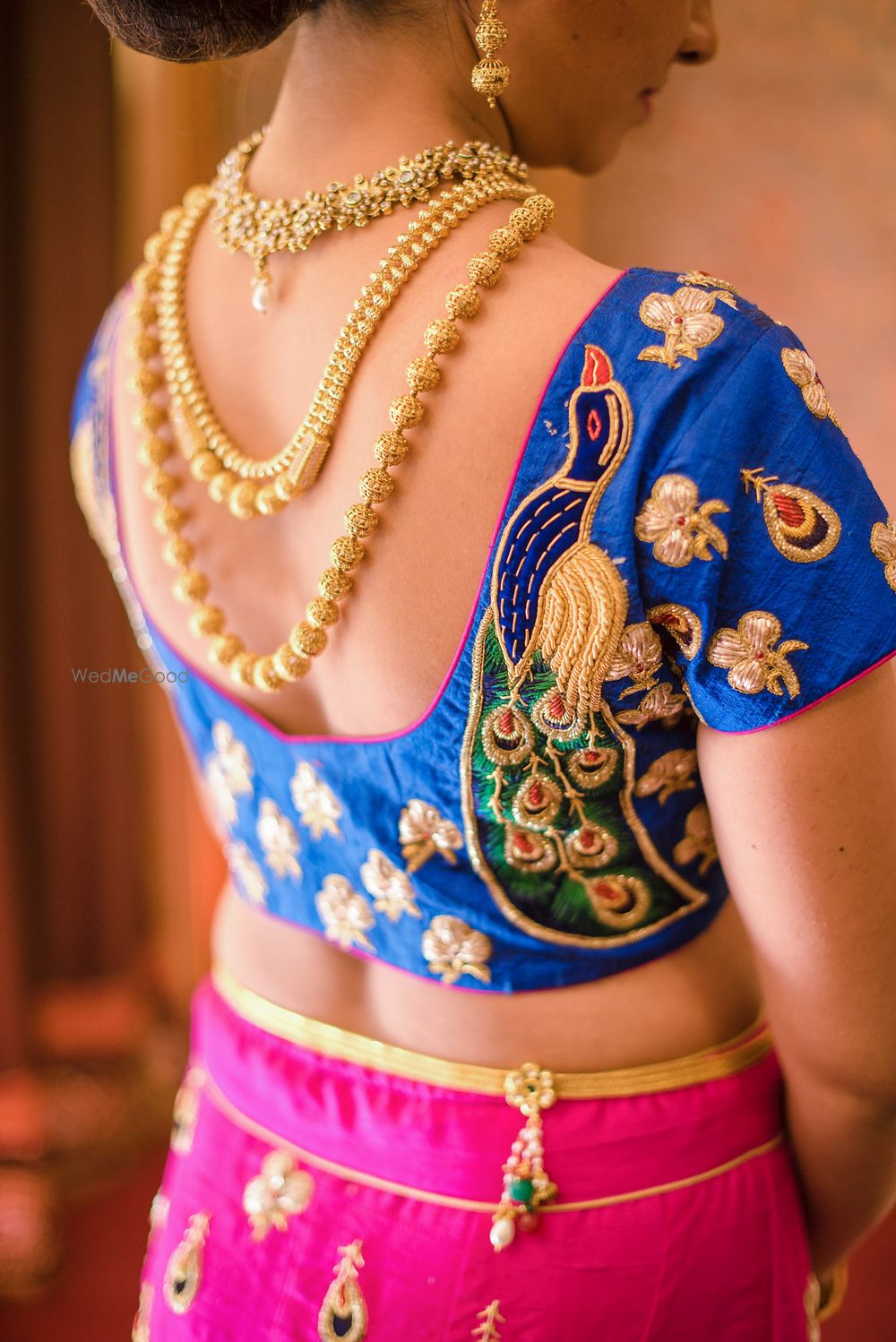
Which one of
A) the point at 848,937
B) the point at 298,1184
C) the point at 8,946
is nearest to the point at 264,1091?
the point at 298,1184

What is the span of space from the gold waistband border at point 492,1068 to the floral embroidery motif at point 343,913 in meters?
0.06

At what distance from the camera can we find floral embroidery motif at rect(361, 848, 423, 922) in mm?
671

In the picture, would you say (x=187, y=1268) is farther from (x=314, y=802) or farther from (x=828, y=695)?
(x=828, y=695)

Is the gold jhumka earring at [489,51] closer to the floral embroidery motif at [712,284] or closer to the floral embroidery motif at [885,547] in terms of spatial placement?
the floral embroidery motif at [712,284]

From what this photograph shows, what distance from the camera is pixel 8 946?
1.75 metres

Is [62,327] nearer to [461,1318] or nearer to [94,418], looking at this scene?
[94,418]

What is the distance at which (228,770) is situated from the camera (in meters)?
0.74

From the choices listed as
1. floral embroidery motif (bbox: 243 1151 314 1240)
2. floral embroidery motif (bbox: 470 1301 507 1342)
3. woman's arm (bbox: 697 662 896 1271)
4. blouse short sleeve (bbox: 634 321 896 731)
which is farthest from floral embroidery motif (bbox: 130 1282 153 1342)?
blouse short sleeve (bbox: 634 321 896 731)

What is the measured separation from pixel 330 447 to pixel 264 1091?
0.44 meters

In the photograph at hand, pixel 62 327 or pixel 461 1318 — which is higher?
pixel 62 327

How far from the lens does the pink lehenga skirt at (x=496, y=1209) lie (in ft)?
2.10

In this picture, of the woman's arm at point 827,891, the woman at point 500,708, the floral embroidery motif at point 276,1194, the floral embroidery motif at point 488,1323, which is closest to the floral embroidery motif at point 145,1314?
the woman at point 500,708

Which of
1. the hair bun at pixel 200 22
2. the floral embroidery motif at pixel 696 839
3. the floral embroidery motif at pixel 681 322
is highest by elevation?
the hair bun at pixel 200 22

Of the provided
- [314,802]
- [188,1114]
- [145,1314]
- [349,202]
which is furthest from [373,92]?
[145,1314]
